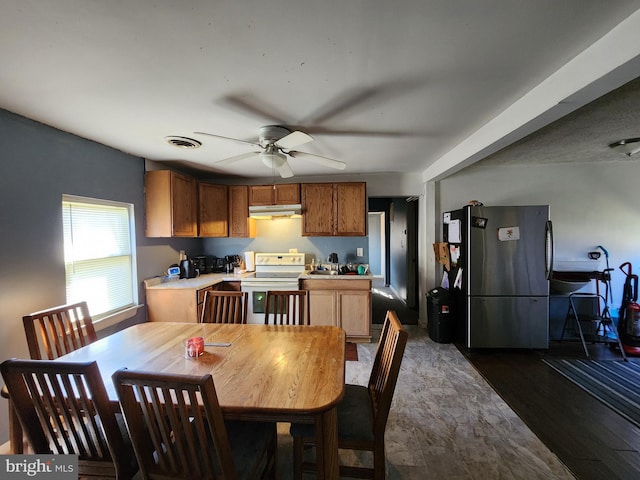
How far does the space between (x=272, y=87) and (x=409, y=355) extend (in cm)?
302

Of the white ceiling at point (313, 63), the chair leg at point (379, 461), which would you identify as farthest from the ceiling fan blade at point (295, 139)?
the chair leg at point (379, 461)

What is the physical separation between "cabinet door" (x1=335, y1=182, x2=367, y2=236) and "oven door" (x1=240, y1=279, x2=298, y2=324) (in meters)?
1.01

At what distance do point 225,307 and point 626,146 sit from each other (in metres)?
4.39

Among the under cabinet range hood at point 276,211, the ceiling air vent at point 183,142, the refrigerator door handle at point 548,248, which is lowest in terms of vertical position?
the refrigerator door handle at point 548,248

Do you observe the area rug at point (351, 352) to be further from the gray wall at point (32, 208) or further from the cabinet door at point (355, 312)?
the gray wall at point (32, 208)

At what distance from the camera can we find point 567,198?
3.60 meters

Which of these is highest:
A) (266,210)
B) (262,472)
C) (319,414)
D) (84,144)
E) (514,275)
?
(84,144)

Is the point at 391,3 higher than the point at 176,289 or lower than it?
higher

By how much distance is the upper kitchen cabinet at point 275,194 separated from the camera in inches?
148

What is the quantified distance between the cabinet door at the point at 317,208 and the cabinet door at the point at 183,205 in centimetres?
148

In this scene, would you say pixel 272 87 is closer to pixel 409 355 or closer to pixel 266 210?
pixel 266 210

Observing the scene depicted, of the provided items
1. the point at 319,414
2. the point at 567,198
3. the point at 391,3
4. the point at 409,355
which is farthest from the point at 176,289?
the point at 567,198

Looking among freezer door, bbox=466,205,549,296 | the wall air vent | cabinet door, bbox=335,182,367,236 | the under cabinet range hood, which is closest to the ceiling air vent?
the wall air vent

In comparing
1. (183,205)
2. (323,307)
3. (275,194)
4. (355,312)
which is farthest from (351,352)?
(183,205)
